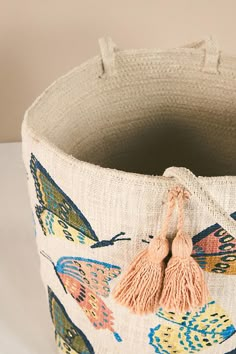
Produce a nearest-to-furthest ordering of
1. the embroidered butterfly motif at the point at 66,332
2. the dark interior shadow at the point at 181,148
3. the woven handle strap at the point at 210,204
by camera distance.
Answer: the woven handle strap at the point at 210,204, the embroidered butterfly motif at the point at 66,332, the dark interior shadow at the point at 181,148

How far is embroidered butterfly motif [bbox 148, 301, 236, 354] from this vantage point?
1.72 feet

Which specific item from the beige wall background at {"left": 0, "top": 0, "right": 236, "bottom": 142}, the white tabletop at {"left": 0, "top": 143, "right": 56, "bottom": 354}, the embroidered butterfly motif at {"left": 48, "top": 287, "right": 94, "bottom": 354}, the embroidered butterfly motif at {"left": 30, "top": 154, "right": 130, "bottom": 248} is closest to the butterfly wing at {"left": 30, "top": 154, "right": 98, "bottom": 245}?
the embroidered butterfly motif at {"left": 30, "top": 154, "right": 130, "bottom": 248}

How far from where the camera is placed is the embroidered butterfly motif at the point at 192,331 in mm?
525

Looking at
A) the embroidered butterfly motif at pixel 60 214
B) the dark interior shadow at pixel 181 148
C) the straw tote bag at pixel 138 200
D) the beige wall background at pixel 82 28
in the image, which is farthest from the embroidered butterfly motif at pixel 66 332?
the beige wall background at pixel 82 28

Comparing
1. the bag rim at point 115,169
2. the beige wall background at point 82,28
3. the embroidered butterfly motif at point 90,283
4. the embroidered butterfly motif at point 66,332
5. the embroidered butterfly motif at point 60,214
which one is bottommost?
the embroidered butterfly motif at point 66,332

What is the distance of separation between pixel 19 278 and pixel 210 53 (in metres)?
0.36

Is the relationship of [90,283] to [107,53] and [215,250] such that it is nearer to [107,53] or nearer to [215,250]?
[215,250]

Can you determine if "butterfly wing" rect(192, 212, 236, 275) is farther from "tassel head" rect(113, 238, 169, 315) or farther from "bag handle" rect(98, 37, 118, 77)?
"bag handle" rect(98, 37, 118, 77)

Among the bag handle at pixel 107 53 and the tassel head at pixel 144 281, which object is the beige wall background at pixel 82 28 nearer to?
the bag handle at pixel 107 53

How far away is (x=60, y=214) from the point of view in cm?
52

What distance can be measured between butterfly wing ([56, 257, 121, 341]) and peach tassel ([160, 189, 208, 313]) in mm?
62

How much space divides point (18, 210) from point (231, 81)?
14.0 inches

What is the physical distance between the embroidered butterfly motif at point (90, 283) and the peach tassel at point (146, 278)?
36mm

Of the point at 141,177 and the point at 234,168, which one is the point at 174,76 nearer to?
the point at 234,168
